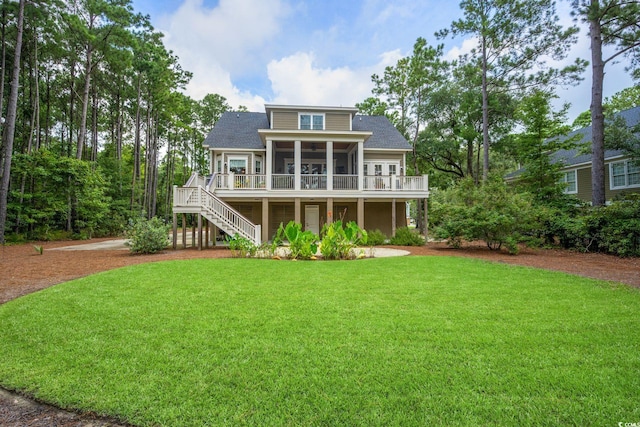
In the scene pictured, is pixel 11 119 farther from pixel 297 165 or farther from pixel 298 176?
pixel 298 176

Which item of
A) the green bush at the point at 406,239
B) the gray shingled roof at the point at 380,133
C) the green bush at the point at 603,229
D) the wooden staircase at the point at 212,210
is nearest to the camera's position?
the green bush at the point at 603,229

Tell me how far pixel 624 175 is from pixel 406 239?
1452 centimetres

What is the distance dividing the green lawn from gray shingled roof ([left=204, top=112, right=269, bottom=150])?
40.6 feet

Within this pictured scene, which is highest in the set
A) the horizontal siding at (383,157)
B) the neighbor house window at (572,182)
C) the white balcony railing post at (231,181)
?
the horizontal siding at (383,157)

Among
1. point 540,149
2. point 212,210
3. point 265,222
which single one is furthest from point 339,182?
point 540,149

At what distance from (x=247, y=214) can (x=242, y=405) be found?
51.0ft

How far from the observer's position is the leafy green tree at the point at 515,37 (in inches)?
602

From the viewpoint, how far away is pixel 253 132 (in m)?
18.1

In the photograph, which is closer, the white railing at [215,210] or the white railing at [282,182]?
the white railing at [215,210]

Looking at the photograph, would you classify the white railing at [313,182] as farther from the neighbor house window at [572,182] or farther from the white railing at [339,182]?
the neighbor house window at [572,182]

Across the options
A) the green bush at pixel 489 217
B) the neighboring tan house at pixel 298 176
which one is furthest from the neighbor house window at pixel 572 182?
the neighboring tan house at pixel 298 176

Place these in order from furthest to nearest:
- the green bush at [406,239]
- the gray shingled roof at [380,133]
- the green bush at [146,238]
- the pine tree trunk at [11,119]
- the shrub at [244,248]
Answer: the gray shingled roof at [380,133] → the green bush at [406,239] → the pine tree trunk at [11,119] → the green bush at [146,238] → the shrub at [244,248]

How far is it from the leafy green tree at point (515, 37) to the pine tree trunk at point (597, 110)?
9.80ft

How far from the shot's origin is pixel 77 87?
74.5 feet
